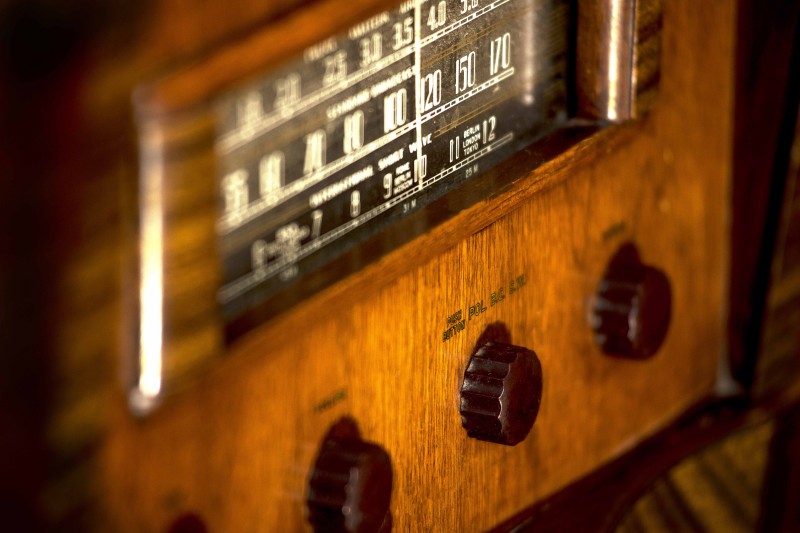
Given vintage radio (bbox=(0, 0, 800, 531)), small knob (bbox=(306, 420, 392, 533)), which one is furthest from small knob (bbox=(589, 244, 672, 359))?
small knob (bbox=(306, 420, 392, 533))

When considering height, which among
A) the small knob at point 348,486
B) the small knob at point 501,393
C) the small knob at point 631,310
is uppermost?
the small knob at point 631,310

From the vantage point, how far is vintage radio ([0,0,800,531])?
1.67 feet

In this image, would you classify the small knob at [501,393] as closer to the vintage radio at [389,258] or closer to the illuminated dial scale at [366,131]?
the vintage radio at [389,258]

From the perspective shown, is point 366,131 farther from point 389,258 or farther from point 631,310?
point 631,310

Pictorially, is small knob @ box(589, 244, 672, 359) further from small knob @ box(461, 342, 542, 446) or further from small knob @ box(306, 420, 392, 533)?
small knob @ box(306, 420, 392, 533)

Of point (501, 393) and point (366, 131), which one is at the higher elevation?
point (366, 131)

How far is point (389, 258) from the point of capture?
684mm

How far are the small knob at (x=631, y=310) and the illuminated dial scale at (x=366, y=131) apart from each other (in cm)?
13

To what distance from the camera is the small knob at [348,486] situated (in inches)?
26.7

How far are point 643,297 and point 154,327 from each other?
1.47 ft

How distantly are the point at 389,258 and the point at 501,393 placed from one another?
14cm

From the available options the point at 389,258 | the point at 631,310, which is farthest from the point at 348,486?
the point at 631,310

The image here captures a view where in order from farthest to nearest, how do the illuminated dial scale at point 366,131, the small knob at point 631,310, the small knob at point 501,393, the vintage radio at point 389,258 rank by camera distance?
the small knob at point 631,310
the small knob at point 501,393
the illuminated dial scale at point 366,131
the vintage radio at point 389,258

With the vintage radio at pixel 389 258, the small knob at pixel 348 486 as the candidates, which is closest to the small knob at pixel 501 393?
the vintage radio at pixel 389 258
